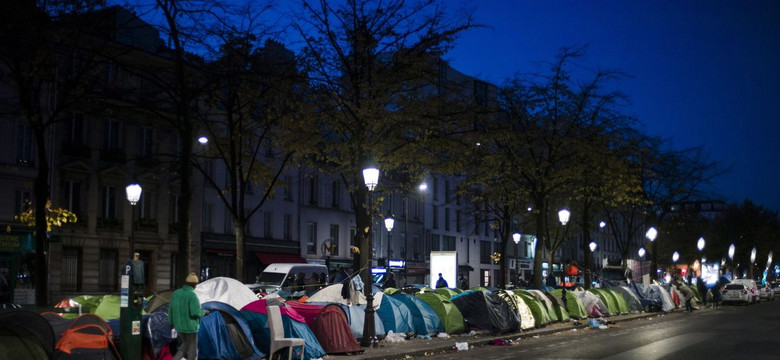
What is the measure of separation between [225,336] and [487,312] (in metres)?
10.7

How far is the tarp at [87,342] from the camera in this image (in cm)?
1339

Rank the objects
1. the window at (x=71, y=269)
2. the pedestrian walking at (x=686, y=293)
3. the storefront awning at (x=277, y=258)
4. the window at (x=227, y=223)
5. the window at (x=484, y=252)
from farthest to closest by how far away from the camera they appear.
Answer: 1. the window at (x=484, y=252)
2. the storefront awning at (x=277, y=258)
3. the window at (x=227, y=223)
4. the pedestrian walking at (x=686, y=293)
5. the window at (x=71, y=269)

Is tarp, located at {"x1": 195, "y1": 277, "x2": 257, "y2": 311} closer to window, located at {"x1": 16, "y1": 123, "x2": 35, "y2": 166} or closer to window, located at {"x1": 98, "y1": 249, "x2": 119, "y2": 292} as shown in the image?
window, located at {"x1": 16, "y1": 123, "x2": 35, "y2": 166}

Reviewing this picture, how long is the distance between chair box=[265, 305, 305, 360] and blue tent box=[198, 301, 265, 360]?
64 cm

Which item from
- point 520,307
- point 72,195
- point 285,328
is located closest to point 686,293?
point 520,307

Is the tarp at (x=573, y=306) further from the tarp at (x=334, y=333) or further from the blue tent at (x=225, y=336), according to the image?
the blue tent at (x=225, y=336)

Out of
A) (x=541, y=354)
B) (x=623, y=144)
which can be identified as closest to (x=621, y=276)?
(x=623, y=144)

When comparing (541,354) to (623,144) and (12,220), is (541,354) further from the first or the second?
(12,220)

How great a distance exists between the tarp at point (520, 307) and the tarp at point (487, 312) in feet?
0.90

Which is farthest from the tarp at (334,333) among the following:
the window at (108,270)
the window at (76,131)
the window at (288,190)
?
the window at (288,190)

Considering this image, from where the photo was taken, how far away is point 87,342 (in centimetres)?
1359

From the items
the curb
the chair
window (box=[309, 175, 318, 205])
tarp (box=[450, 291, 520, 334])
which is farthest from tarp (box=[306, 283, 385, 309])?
window (box=[309, 175, 318, 205])

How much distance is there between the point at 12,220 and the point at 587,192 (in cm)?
2448

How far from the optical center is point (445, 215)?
74.6m
